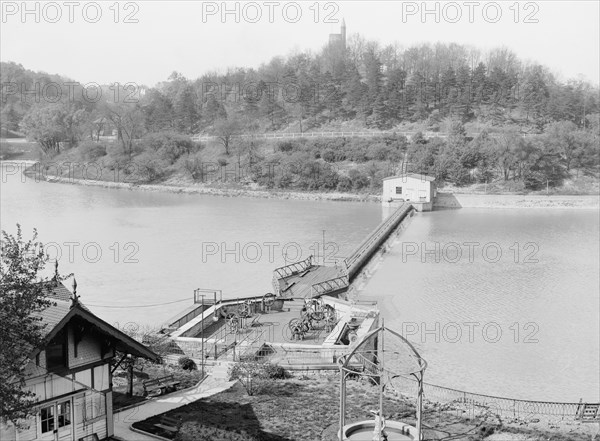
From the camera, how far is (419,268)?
94.4 ft

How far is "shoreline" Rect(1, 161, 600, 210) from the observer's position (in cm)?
5328

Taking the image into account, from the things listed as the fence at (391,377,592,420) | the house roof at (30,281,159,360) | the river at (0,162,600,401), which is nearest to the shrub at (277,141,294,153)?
the river at (0,162,600,401)

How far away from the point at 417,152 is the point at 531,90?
20.6 m

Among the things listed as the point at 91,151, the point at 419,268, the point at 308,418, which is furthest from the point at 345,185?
the point at 308,418

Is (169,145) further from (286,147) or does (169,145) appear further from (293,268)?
(293,268)

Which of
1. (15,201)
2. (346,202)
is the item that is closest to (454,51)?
(346,202)

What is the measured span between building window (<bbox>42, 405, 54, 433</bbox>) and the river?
912 cm

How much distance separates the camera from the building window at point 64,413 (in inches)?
357

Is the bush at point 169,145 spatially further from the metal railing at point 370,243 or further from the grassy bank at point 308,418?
the grassy bank at point 308,418

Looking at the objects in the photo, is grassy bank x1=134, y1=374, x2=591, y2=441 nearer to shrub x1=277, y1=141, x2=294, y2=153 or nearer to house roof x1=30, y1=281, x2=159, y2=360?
house roof x1=30, y1=281, x2=159, y2=360

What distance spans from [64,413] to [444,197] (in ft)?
154

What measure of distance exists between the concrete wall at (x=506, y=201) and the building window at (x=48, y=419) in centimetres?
4642

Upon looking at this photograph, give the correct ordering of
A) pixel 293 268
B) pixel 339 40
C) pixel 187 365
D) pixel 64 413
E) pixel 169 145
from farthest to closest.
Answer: pixel 339 40 < pixel 169 145 < pixel 293 268 < pixel 187 365 < pixel 64 413

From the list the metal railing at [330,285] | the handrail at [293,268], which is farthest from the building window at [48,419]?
the handrail at [293,268]
